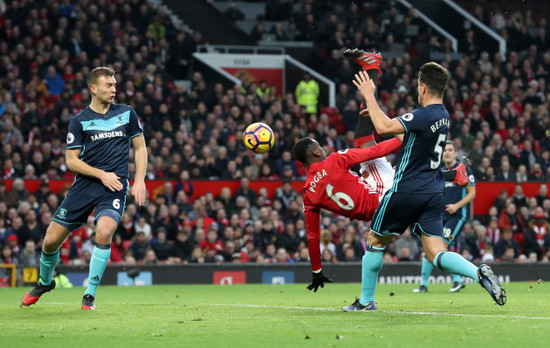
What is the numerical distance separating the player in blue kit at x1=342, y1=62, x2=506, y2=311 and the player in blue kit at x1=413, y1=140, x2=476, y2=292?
19.8 feet

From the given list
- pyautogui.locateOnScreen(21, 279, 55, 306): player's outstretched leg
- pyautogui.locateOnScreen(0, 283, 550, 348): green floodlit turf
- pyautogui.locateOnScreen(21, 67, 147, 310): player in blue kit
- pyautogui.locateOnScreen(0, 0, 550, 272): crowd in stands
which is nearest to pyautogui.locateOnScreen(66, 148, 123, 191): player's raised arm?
pyautogui.locateOnScreen(21, 67, 147, 310): player in blue kit

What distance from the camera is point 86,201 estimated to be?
32.0 ft

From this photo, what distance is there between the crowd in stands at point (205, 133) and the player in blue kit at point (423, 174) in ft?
37.3

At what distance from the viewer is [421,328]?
7.46m

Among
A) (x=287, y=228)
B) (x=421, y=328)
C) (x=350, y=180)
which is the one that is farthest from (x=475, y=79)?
(x=421, y=328)

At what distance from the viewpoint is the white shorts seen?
10289 mm

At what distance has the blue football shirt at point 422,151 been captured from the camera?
8.49m

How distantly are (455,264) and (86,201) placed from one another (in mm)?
Result: 3799

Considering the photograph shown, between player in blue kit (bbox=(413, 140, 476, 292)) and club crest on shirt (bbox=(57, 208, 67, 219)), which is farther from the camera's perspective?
player in blue kit (bbox=(413, 140, 476, 292))

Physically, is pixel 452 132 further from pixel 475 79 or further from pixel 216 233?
pixel 216 233

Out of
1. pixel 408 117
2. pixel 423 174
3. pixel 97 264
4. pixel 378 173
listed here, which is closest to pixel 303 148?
pixel 378 173

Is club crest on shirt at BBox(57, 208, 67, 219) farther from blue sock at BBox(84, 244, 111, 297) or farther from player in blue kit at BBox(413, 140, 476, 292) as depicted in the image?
player in blue kit at BBox(413, 140, 476, 292)

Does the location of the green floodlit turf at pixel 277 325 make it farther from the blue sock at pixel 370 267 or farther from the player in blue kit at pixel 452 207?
the player in blue kit at pixel 452 207

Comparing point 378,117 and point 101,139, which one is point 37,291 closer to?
point 101,139
